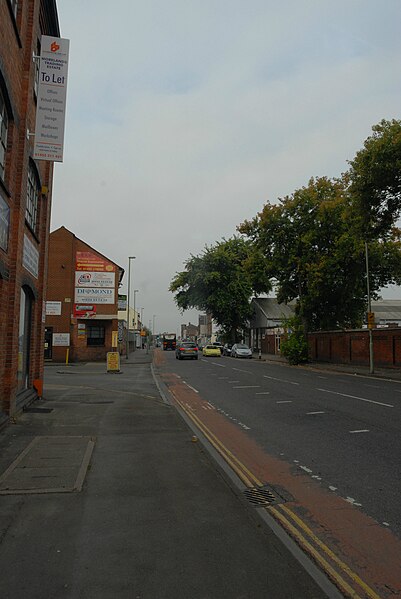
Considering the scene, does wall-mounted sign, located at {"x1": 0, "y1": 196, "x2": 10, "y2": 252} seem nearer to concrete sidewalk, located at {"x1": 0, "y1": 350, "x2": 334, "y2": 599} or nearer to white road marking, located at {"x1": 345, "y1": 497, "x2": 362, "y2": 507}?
concrete sidewalk, located at {"x1": 0, "y1": 350, "x2": 334, "y2": 599}

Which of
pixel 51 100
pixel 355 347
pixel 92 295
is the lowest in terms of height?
pixel 355 347

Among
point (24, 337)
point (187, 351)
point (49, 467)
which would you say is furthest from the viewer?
point (187, 351)

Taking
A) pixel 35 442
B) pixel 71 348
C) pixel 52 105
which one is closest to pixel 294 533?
pixel 35 442

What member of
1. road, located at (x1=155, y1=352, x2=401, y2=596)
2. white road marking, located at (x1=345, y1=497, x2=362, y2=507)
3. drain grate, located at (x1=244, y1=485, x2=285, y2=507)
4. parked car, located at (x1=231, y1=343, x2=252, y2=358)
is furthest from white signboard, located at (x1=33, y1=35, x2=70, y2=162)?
parked car, located at (x1=231, y1=343, x2=252, y2=358)

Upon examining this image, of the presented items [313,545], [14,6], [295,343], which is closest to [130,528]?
[313,545]

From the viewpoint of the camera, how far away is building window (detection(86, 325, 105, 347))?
35500 mm

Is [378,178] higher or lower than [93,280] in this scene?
higher

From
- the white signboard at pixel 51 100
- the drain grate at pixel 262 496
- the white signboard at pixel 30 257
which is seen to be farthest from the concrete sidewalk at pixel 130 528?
the white signboard at pixel 51 100

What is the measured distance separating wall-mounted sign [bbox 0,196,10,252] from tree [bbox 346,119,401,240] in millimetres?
15916

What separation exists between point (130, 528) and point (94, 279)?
31.7 m

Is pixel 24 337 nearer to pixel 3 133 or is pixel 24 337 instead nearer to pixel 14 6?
pixel 3 133

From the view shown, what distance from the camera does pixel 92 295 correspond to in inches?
1377

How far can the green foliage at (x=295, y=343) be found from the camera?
119 feet

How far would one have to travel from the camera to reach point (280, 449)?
26.4 ft
